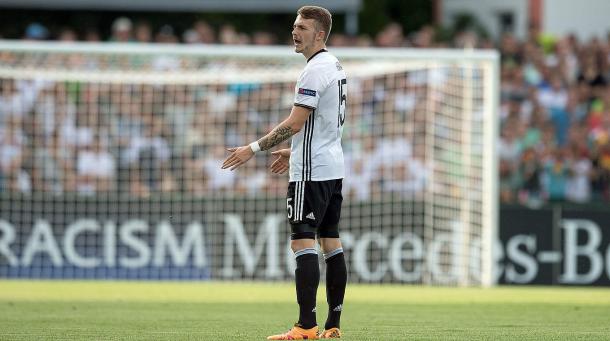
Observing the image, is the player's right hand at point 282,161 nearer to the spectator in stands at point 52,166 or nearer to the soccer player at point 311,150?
the soccer player at point 311,150

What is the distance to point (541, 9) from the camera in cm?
3566

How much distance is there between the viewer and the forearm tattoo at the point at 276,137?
8789 millimetres

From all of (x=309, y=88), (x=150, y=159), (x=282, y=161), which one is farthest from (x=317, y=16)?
(x=150, y=159)

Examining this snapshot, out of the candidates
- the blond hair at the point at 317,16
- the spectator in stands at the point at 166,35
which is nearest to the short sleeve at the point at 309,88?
the blond hair at the point at 317,16

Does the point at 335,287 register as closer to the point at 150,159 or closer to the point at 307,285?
the point at 307,285

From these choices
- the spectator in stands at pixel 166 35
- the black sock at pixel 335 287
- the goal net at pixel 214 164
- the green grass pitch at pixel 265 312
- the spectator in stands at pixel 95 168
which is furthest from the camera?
the spectator in stands at pixel 166 35

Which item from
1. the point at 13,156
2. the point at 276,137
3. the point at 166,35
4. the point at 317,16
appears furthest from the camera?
the point at 166,35

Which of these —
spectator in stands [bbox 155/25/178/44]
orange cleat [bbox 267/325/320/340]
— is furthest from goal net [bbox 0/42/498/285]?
orange cleat [bbox 267/325/320/340]

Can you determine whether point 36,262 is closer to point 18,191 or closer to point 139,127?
point 18,191

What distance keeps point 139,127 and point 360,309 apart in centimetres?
736

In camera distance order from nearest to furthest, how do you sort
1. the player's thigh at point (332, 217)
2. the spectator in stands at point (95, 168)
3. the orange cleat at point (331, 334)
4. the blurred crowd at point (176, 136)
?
the orange cleat at point (331, 334) < the player's thigh at point (332, 217) < the blurred crowd at point (176, 136) < the spectator in stands at point (95, 168)

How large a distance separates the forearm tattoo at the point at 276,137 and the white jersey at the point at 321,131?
0.16m

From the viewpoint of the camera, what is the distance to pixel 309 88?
8797 millimetres

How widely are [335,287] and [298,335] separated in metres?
0.53
